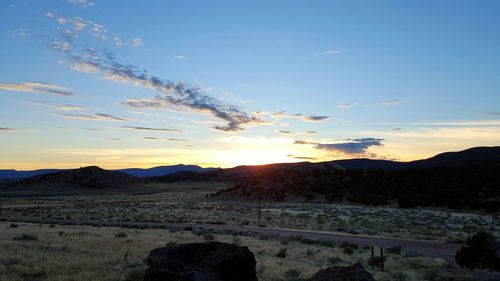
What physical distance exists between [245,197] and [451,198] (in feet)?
135

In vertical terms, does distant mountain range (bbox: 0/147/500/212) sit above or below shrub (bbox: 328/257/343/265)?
above

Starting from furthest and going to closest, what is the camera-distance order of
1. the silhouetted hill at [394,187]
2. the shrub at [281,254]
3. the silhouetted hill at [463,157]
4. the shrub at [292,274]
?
the silhouetted hill at [463,157] < the silhouetted hill at [394,187] < the shrub at [281,254] < the shrub at [292,274]

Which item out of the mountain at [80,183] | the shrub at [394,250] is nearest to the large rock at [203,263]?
the shrub at [394,250]

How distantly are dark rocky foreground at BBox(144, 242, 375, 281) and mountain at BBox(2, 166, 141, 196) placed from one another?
134 metres

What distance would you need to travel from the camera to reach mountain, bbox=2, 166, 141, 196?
472 ft

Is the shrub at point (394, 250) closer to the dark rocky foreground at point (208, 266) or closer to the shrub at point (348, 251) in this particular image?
the shrub at point (348, 251)

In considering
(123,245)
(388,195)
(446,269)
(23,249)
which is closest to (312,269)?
(446,269)

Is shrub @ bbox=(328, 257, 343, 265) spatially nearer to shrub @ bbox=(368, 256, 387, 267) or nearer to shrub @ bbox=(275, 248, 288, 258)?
shrub @ bbox=(368, 256, 387, 267)

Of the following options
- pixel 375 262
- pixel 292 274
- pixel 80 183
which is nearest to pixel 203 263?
pixel 292 274

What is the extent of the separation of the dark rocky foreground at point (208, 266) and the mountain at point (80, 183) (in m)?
134

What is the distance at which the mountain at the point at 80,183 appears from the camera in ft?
472

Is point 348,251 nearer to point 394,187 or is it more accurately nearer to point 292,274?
point 292,274

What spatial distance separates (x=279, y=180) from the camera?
9506 centimetres

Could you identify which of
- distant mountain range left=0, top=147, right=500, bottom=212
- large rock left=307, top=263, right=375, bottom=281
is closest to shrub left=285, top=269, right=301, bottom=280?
large rock left=307, top=263, right=375, bottom=281
